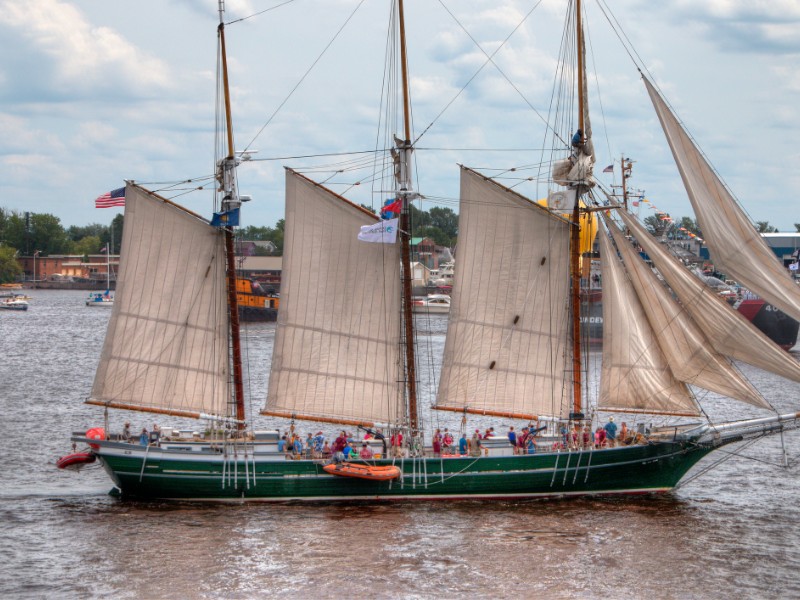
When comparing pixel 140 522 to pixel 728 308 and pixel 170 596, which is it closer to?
pixel 170 596

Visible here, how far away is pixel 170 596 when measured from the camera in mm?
35062

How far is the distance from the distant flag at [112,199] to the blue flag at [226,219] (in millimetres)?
4382

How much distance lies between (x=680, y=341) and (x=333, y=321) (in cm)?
1320

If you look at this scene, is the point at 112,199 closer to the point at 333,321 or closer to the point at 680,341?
the point at 333,321

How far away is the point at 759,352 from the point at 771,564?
7668mm

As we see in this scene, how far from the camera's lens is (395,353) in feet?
156

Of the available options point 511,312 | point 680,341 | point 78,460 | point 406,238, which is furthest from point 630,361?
point 78,460

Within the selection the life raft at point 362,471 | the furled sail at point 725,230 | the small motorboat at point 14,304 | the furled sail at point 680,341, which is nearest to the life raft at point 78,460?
the life raft at point 362,471

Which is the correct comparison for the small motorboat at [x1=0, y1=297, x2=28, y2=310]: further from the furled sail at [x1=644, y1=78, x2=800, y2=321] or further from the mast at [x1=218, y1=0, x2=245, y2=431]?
the furled sail at [x1=644, y1=78, x2=800, y2=321]

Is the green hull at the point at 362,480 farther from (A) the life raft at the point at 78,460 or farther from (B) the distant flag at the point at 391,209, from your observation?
(B) the distant flag at the point at 391,209

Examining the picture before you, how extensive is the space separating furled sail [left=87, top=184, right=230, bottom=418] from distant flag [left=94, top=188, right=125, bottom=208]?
1926 millimetres

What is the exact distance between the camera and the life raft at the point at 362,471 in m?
45.0

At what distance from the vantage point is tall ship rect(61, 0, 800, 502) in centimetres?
4603

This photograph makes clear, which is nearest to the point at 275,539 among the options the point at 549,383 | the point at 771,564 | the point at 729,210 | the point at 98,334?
the point at 549,383
